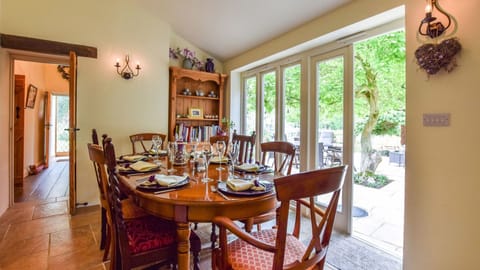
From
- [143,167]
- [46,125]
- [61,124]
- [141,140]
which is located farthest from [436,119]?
[61,124]

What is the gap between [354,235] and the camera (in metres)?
2.59

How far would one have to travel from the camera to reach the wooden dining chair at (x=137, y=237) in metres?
1.39

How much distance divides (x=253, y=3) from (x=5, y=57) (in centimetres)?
311

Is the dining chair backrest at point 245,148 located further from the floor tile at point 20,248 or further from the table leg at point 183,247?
the floor tile at point 20,248

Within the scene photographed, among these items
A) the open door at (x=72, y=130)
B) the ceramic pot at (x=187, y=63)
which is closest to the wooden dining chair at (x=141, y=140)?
the open door at (x=72, y=130)

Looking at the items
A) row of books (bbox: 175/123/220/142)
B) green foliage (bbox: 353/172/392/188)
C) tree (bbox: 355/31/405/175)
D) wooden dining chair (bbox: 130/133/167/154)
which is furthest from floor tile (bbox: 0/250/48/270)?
tree (bbox: 355/31/405/175)

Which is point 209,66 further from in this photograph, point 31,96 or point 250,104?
point 31,96

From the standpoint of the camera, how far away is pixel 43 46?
3.06 meters

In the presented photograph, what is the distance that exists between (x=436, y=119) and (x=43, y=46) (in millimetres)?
4211

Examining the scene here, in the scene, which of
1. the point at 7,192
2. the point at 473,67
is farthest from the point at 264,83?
the point at 7,192

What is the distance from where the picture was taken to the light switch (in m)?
1.72

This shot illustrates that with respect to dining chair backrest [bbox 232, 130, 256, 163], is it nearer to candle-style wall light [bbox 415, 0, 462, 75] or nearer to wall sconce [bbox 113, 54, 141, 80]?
candle-style wall light [bbox 415, 0, 462, 75]

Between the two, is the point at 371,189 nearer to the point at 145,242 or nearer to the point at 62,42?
the point at 145,242

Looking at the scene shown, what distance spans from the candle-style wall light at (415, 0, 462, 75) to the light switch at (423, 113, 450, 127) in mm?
304
